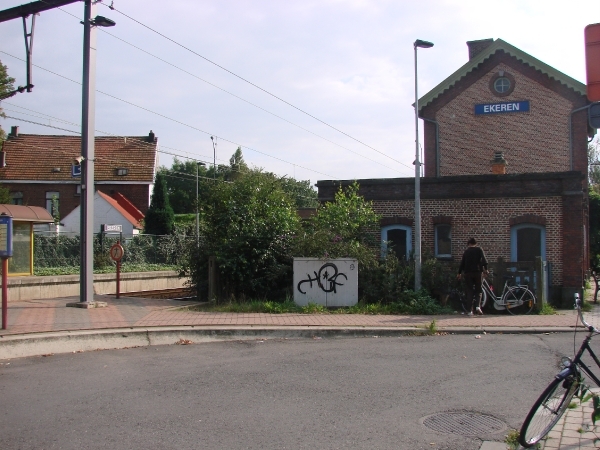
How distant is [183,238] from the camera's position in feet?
104

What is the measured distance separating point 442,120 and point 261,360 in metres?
22.7

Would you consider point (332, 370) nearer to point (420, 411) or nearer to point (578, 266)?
point (420, 411)

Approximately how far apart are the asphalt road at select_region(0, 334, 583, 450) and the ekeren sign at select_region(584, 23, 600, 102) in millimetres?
3134

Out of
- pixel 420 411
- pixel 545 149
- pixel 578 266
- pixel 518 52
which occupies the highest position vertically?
pixel 518 52

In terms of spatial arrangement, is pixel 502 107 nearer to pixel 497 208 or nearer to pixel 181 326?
pixel 497 208

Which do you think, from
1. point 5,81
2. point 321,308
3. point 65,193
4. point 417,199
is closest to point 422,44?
point 417,199

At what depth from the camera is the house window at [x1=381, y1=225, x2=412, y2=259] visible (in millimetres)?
18938

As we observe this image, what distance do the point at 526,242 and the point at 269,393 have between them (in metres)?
13.0

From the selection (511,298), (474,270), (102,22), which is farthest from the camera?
(511,298)

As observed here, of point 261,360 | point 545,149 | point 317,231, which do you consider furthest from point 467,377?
point 545,149

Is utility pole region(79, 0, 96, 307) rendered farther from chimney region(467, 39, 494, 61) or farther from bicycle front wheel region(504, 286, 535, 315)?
chimney region(467, 39, 494, 61)

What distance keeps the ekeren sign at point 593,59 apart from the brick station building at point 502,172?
12.3 metres

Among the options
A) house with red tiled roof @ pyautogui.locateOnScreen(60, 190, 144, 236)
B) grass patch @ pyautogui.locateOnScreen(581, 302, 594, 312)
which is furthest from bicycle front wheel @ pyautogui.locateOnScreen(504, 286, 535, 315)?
house with red tiled roof @ pyautogui.locateOnScreen(60, 190, 144, 236)

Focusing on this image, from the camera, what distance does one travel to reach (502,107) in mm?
28250
